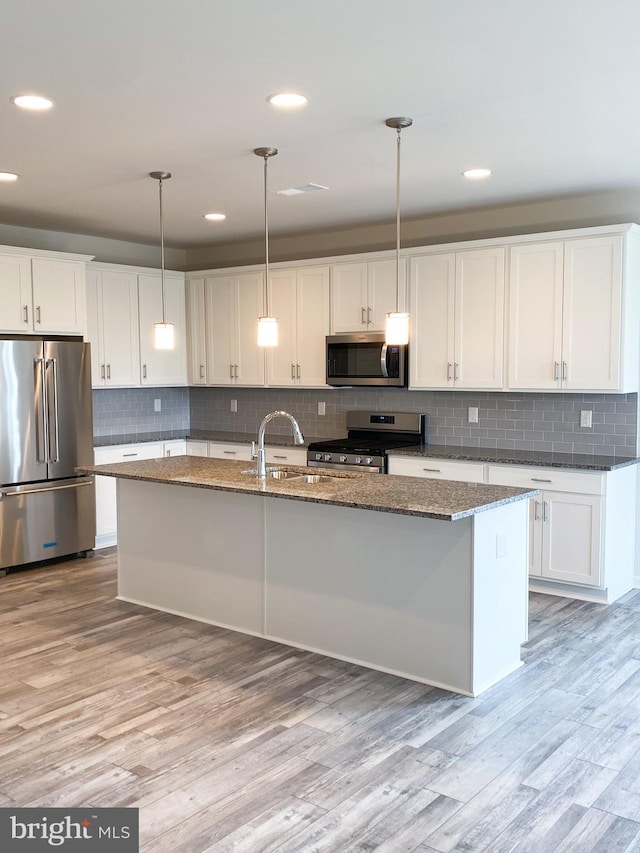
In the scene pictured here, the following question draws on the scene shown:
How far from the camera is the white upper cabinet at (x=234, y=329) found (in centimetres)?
690

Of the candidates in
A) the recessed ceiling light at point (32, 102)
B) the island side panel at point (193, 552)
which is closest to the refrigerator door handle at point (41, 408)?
the island side panel at point (193, 552)

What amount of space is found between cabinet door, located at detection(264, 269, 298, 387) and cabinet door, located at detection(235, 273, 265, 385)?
0.14m

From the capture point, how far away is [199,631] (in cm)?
442

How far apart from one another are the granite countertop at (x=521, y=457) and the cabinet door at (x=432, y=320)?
512 millimetres

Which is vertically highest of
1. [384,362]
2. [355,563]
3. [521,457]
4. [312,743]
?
[384,362]

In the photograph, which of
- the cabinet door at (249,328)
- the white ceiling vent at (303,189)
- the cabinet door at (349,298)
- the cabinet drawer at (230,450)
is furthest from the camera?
the cabinet door at (249,328)

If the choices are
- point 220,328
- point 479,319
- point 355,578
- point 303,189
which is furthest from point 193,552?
point 220,328

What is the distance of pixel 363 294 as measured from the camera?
616 centimetres

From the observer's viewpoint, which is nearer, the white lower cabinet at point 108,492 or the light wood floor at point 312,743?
the light wood floor at point 312,743

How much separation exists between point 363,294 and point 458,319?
2.90ft

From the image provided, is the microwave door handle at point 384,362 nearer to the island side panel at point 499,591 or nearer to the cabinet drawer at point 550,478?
the cabinet drawer at point 550,478

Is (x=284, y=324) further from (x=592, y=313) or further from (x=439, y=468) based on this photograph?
(x=592, y=313)

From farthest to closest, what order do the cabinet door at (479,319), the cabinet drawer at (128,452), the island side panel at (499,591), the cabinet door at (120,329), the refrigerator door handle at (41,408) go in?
the cabinet door at (120,329)
the cabinet drawer at (128,452)
the refrigerator door handle at (41,408)
the cabinet door at (479,319)
the island side panel at (499,591)

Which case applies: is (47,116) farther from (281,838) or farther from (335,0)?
(281,838)
